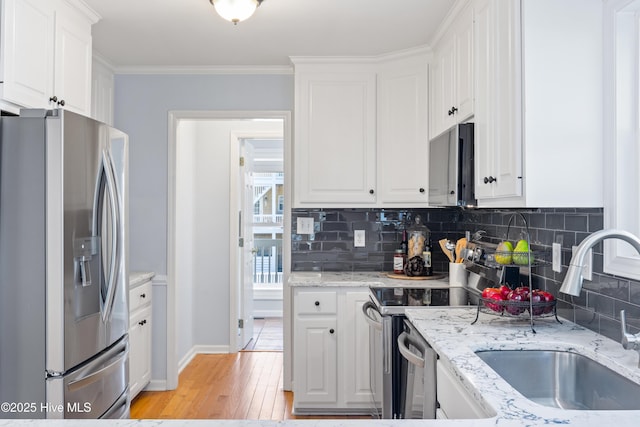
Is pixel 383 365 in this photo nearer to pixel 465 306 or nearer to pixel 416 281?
pixel 465 306

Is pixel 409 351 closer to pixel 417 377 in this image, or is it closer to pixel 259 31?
pixel 417 377

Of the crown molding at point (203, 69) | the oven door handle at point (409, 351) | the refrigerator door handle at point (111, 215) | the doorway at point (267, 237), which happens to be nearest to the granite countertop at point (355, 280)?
the oven door handle at point (409, 351)

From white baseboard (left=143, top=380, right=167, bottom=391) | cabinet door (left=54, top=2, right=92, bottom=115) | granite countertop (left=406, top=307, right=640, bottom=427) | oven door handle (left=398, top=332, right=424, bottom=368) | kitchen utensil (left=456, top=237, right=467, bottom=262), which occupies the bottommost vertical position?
white baseboard (left=143, top=380, right=167, bottom=391)

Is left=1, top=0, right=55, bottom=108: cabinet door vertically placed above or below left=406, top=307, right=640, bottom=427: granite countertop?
above

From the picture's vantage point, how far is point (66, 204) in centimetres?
195

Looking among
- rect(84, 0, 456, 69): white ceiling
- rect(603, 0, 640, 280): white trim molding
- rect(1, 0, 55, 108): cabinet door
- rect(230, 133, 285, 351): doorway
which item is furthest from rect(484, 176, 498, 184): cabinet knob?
rect(230, 133, 285, 351): doorway

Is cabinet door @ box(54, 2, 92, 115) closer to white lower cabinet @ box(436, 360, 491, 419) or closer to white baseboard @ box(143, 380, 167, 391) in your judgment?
white baseboard @ box(143, 380, 167, 391)

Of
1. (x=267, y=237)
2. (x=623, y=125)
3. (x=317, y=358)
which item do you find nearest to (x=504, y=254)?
(x=623, y=125)

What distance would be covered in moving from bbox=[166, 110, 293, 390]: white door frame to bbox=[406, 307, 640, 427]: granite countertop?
1.50m

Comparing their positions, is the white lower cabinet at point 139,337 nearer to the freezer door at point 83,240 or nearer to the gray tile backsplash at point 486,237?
the freezer door at point 83,240

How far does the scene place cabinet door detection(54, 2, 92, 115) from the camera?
7.63 feet

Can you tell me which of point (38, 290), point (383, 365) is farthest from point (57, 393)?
point (383, 365)

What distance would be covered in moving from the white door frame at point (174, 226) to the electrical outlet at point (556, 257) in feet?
6.43

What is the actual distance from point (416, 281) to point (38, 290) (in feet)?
7.10
